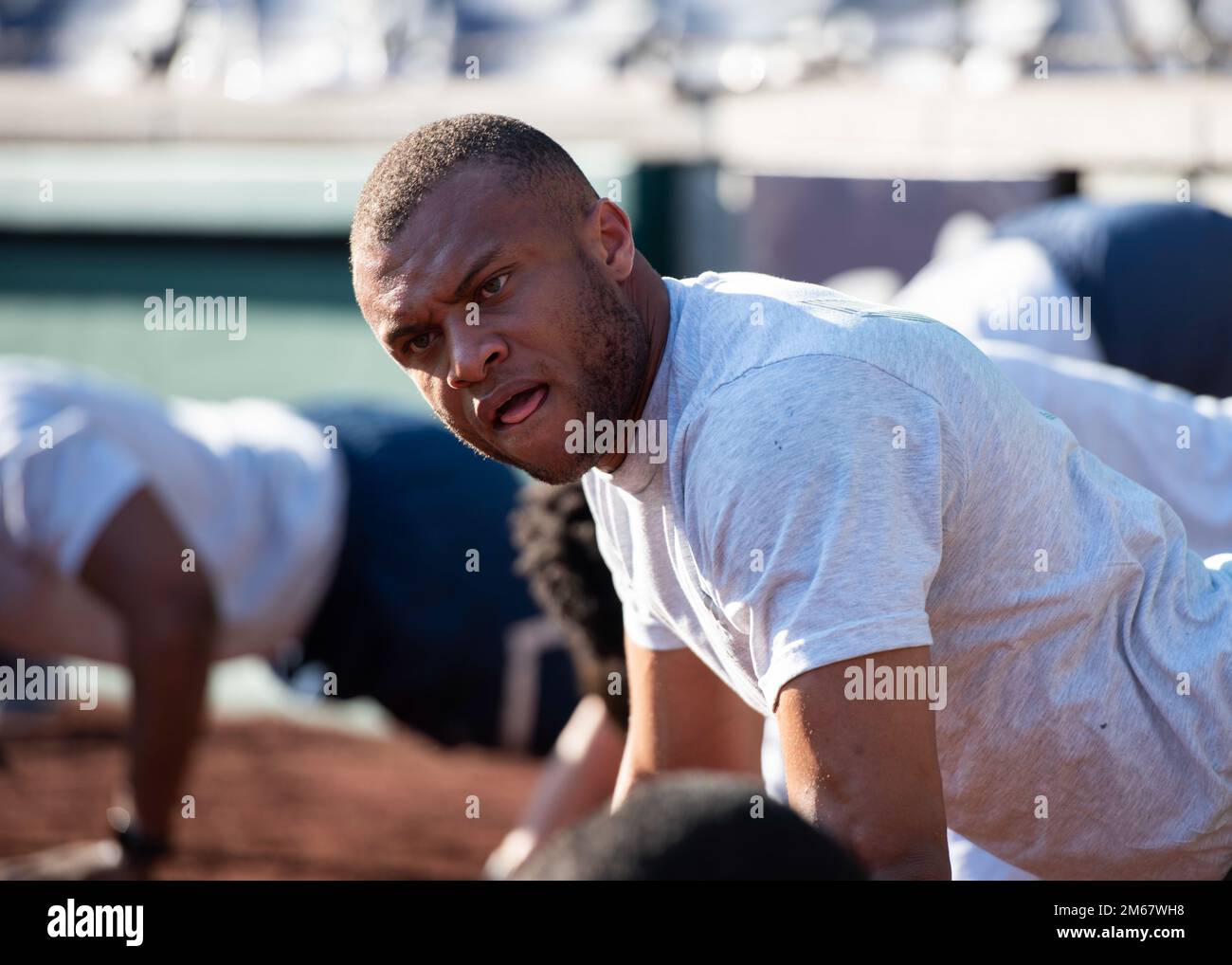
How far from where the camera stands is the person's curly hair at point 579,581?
296 cm

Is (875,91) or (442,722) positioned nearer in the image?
(442,722)

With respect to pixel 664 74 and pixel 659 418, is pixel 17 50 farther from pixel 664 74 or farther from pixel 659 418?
pixel 659 418

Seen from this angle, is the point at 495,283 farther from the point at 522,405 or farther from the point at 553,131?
the point at 553,131

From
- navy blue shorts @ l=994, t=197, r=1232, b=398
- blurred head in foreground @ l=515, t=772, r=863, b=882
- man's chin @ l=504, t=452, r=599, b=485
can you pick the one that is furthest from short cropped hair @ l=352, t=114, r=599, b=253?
navy blue shorts @ l=994, t=197, r=1232, b=398

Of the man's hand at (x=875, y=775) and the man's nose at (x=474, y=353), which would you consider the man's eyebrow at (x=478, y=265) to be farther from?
the man's hand at (x=875, y=775)

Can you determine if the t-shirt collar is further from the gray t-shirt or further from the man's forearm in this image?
the man's forearm

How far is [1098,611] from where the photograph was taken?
1.66m

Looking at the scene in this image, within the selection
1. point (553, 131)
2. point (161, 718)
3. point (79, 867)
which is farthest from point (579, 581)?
point (553, 131)

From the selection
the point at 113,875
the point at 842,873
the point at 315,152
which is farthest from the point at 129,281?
the point at 842,873

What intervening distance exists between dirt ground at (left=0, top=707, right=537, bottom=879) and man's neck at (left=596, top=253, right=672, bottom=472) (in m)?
3.53

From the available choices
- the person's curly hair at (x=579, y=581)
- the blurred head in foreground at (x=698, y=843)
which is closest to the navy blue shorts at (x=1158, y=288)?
the person's curly hair at (x=579, y=581)

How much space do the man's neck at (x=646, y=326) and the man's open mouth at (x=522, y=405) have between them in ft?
0.31

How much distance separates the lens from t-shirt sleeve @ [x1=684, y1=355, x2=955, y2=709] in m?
1.43

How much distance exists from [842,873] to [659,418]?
0.62 metres
